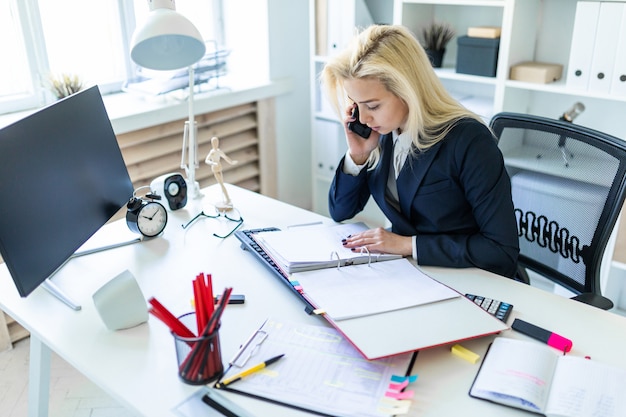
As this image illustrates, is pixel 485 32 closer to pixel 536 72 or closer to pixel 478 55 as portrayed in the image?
pixel 478 55

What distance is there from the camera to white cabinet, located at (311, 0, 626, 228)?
2.30 metres

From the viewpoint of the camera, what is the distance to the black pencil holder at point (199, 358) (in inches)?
39.0

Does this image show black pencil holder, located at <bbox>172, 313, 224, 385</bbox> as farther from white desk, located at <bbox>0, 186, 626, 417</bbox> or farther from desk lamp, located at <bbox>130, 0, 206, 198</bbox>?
desk lamp, located at <bbox>130, 0, 206, 198</bbox>

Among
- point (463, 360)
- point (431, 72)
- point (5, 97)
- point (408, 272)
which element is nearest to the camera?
point (463, 360)

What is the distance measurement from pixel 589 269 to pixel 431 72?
0.68 m

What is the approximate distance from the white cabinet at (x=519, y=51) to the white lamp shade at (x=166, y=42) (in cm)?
121

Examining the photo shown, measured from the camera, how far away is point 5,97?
2322 mm

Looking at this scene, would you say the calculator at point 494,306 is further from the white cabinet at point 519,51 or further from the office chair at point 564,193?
the white cabinet at point 519,51

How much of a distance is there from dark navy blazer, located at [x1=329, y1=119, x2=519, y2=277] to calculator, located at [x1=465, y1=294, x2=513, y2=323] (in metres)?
0.17

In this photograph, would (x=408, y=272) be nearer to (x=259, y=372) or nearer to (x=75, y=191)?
(x=259, y=372)

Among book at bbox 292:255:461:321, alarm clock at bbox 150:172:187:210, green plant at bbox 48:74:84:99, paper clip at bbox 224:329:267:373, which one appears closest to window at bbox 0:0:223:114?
green plant at bbox 48:74:84:99

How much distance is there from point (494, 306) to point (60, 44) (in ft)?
6.94

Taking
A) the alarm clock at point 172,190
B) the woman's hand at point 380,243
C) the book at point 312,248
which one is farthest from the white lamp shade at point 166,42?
the woman's hand at point 380,243

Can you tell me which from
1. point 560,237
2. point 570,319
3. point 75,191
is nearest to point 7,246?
point 75,191
